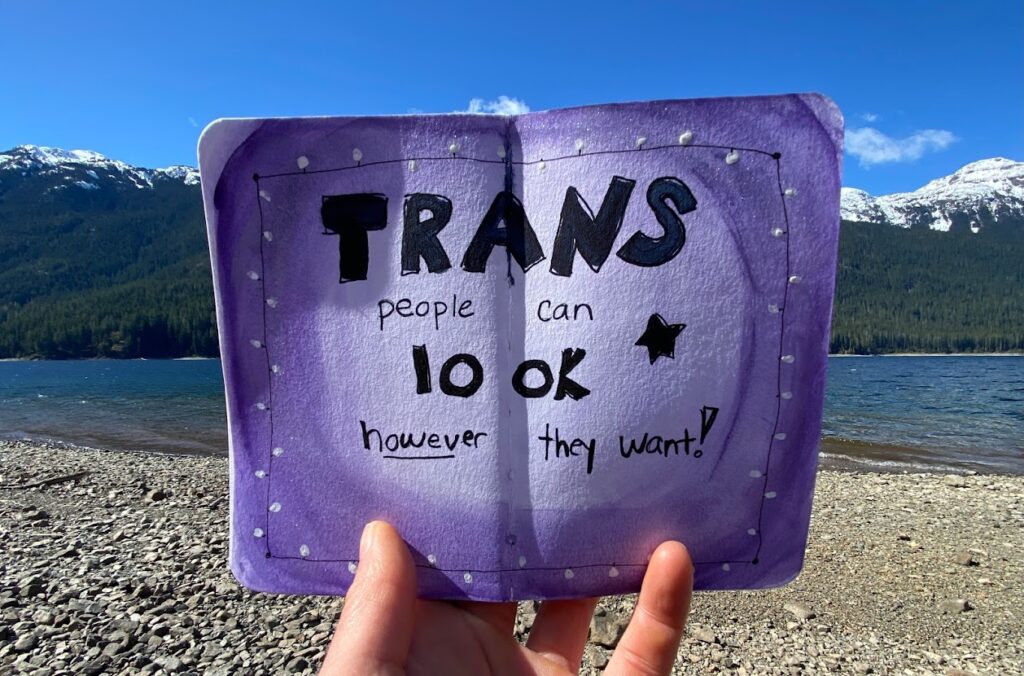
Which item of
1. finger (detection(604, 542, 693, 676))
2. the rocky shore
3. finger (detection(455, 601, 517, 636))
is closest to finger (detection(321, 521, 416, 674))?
finger (detection(455, 601, 517, 636))

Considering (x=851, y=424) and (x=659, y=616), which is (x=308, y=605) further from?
(x=851, y=424)

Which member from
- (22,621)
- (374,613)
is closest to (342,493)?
(374,613)

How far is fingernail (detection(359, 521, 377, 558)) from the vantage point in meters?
1.30

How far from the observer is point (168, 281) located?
427 ft

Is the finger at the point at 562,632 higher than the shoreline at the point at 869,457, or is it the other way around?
the finger at the point at 562,632

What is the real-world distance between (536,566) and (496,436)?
1.05 ft

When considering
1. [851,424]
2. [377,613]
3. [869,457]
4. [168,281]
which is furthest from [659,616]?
[168,281]

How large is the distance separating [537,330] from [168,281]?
150912mm

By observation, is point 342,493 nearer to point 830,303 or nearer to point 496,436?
point 496,436

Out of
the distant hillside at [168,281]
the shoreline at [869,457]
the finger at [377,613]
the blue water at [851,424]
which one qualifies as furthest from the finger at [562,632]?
the distant hillside at [168,281]

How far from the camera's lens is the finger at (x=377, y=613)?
1.21 meters

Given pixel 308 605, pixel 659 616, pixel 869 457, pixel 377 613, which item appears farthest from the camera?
pixel 869 457

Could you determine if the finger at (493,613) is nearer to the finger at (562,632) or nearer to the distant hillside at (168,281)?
the finger at (562,632)

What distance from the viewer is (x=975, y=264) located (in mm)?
149125
